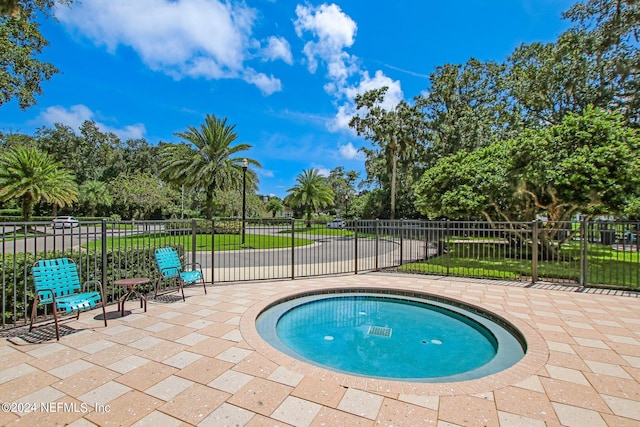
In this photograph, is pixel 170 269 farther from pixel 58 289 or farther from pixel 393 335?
pixel 393 335

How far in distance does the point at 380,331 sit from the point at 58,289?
5168 mm

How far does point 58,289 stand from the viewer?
4449mm

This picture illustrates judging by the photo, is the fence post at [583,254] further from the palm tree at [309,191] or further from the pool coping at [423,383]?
the palm tree at [309,191]

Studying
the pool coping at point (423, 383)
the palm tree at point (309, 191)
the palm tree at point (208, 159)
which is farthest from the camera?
the palm tree at point (309, 191)

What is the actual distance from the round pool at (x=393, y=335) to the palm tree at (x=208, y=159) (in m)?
17.3

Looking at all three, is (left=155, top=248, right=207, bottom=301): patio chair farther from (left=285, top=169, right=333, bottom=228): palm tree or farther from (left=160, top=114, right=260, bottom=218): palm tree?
(left=285, top=169, right=333, bottom=228): palm tree

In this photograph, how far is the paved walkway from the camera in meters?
2.55

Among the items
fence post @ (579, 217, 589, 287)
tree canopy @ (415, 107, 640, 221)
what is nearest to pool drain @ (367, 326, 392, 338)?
fence post @ (579, 217, 589, 287)

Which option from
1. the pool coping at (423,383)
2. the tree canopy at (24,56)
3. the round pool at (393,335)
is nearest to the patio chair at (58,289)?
the pool coping at (423,383)

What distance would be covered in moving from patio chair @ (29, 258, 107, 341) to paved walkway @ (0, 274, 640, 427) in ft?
1.53

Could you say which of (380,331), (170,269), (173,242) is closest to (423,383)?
(380,331)

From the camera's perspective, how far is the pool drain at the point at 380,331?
5.21 m

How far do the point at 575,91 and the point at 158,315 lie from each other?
2269 centimetres

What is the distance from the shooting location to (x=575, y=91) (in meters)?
16.9
